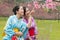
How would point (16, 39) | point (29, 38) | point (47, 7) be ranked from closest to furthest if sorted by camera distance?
point (16, 39) < point (29, 38) < point (47, 7)

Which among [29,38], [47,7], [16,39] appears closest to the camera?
[16,39]

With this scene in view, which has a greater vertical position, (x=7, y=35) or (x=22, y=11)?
(x=22, y=11)

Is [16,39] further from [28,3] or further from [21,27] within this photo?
[28,3]

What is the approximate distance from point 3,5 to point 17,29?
1651 cm

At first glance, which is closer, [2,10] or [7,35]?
[7,35]

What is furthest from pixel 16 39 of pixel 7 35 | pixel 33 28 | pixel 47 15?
pixel 47 15

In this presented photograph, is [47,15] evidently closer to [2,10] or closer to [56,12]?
[56,12]

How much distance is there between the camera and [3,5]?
880 inches

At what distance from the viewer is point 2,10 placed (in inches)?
877

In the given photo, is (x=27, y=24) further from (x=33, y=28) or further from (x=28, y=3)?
(x=28, y=3)

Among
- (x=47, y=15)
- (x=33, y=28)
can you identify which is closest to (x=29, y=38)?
(x=33, y=28)

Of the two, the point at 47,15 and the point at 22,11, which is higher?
the point at 22,11

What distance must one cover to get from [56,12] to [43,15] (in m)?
0.88

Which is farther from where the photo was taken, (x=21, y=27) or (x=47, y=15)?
(x=47, y=15)
